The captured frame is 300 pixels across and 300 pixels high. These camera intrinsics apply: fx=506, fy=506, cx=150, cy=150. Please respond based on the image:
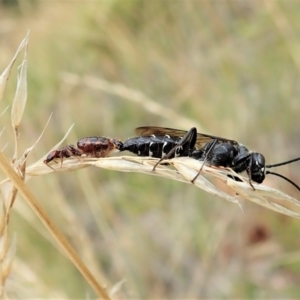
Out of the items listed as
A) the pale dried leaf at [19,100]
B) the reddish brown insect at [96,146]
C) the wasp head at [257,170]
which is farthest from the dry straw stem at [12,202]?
the wasp head at [257,170]

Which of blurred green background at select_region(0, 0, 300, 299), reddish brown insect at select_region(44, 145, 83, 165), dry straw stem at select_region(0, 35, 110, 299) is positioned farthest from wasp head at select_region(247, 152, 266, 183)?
blurred green background at select_region(0, 0, 300, 299)

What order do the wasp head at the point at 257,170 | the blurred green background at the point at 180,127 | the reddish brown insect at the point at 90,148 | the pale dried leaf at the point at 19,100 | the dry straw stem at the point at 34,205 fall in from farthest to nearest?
the blurred green background at the point at 180,127 < the wasp head at the point at 257,170 < the reddish brown insect at the point at 90,148 < the pale dried leaf at the point at 19,100 < the dry straw stem at the point at 34,205

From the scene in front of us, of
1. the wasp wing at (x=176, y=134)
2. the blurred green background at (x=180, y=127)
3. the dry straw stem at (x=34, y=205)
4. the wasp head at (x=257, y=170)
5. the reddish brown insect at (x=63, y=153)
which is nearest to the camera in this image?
the dry straw stem at (x=34, y=205)

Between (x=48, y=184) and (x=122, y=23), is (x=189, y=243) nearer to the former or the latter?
(x=48, y=184)

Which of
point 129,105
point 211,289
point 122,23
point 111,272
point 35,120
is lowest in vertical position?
point 211,289

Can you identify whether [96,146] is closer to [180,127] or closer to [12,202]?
[12,202]

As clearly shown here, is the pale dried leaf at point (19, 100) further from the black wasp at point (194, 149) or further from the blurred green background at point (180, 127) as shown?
the blurred green background at point (180, 127)

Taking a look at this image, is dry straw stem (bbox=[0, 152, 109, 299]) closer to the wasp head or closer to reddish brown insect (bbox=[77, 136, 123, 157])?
reddish brown insect (bbox=[77, 136, 123, 157])

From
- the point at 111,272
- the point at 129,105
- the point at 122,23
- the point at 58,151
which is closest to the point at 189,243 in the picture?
the point at 111,272
